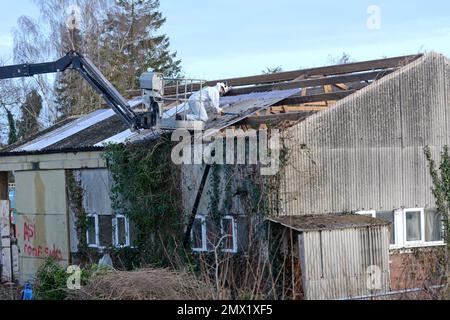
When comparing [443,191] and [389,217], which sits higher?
[443,191]

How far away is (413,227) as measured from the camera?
736 inches

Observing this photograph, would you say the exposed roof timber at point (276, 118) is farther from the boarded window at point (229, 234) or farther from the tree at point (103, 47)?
the tree at point (103, 47)

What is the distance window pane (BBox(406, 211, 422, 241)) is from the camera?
18609 mm

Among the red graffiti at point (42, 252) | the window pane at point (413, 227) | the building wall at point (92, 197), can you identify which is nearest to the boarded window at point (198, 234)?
the building wall at point (92, 197)

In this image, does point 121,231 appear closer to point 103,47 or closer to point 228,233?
point 228,233

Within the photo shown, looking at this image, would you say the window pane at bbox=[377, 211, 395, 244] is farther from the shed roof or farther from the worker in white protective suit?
the worker in white protective suit

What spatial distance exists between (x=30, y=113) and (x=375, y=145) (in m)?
33.2

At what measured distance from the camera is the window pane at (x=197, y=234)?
18.2 meters

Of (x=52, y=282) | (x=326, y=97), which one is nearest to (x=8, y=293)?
(x=52, y=282)

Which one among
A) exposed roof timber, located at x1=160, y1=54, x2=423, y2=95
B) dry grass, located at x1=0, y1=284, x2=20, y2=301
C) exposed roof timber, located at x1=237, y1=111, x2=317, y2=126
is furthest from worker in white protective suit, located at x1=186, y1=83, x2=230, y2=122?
dry grass, located at x1=0, y1=284, x2=20, y2=301

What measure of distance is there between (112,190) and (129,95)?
8723 millimetres
